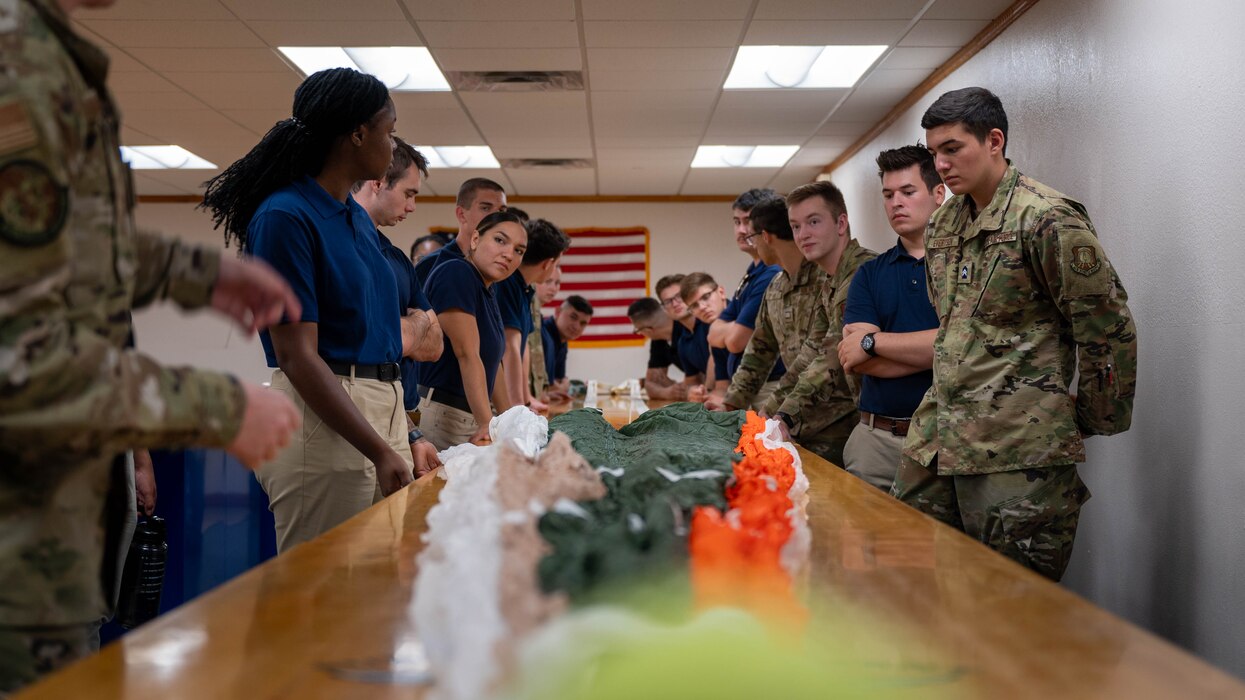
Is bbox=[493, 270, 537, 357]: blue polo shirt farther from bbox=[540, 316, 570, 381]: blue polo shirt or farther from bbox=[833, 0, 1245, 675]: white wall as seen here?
bbox=[540, 316, 570, 381]: blue polo shirt

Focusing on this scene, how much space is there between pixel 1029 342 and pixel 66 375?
189cm

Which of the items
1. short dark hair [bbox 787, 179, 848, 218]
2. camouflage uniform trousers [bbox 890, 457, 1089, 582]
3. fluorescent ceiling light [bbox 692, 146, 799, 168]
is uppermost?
fluorescent ceiling light [bbox 692, 146, 799, 168]

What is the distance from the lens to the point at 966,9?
4336 mm

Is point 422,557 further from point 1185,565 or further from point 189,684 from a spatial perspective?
point 1185,565

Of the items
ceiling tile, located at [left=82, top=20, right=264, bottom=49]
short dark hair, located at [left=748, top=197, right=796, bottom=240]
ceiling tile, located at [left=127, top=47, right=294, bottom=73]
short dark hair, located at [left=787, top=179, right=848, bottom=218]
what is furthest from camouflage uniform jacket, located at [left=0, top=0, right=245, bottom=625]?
ceiling tile, located at [left=127, top=47, right=294, bottom=73]

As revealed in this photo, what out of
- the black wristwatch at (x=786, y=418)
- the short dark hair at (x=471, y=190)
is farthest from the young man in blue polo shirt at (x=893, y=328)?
the short dark hair at (x=471, y=190)

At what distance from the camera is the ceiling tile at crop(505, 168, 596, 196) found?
812 cm

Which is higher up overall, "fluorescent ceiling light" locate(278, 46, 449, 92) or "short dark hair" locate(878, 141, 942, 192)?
"fluorescent ceiling light" locate(278, 46, 449, 92)

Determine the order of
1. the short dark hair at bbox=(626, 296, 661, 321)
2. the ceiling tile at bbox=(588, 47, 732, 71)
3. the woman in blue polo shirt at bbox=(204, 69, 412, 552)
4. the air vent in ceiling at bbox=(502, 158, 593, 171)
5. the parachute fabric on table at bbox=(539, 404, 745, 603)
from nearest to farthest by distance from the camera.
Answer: the parachute fabric on table at bbox=(539, 404, 745, 603) → the woman in blue polo shirt at bbox=(204, 69, 412, 552) → the ceiling tile at bbox=(588, 47, 732, 71) → the short dark hair at bbox=(626, 296, 661, 321) → the air vent in ceiling at bbox=(502, 158, 593, 171)

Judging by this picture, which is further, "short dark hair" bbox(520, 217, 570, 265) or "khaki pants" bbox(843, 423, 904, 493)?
"short dark hair" bbox(520, 217, 570, 265)

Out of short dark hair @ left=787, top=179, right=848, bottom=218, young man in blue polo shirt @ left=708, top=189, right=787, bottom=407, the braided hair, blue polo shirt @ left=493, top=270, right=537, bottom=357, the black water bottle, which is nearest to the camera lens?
the braided hair

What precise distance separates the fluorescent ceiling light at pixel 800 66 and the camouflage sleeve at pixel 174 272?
435 cm

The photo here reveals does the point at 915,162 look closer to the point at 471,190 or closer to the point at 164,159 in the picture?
the point at 471,190

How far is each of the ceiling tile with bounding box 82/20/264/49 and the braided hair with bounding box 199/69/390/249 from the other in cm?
299
